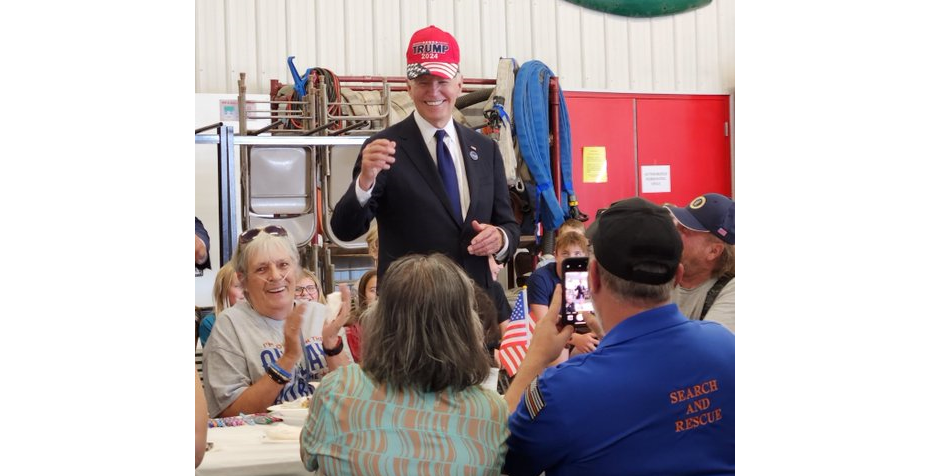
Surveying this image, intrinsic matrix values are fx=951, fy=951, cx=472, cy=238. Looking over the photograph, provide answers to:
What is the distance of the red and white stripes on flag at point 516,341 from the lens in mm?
2049

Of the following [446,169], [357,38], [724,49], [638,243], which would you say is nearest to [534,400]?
[638,243]

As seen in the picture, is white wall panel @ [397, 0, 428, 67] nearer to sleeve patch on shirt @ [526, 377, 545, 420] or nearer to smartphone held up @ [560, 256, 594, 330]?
smartphone held up @ [560, 256, 594, 330]

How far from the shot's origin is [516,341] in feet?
6.82

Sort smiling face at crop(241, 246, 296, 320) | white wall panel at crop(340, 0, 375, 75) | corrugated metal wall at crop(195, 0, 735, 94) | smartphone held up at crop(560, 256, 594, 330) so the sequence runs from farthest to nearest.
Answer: white wall panel at crop(340, 0, 375, 75)
corrugated metal wall at crop(195, 0, 735, 94)
smiling face at crop(241, 246, 296, 320)
smartphone held up at crop(560, 256, 594, 330)

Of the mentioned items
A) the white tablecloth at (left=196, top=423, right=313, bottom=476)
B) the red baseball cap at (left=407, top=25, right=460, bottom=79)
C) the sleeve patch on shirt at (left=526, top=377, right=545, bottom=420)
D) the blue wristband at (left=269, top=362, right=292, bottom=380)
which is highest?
the red baseball cap at (left=407, top=25, right=460, bottom=79)

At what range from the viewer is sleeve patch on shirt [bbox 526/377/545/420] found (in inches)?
54.9

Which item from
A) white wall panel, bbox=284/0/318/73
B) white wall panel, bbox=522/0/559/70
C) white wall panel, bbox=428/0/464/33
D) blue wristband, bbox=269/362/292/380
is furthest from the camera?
white wall panel, bbox=522/0/559/70

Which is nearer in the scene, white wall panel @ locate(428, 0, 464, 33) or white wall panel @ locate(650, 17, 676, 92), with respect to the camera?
white wall panel @ locate(428, 0, 464, 33)

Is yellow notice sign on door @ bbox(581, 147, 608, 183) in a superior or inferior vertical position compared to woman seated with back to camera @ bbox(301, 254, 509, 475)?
superior

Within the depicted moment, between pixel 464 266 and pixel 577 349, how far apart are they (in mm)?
486

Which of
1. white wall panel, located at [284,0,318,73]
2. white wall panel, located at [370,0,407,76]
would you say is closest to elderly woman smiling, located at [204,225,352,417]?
white wall panel, located at [284,0,318,73]

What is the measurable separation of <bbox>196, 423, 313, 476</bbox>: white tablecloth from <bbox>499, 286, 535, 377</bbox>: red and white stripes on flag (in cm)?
52
